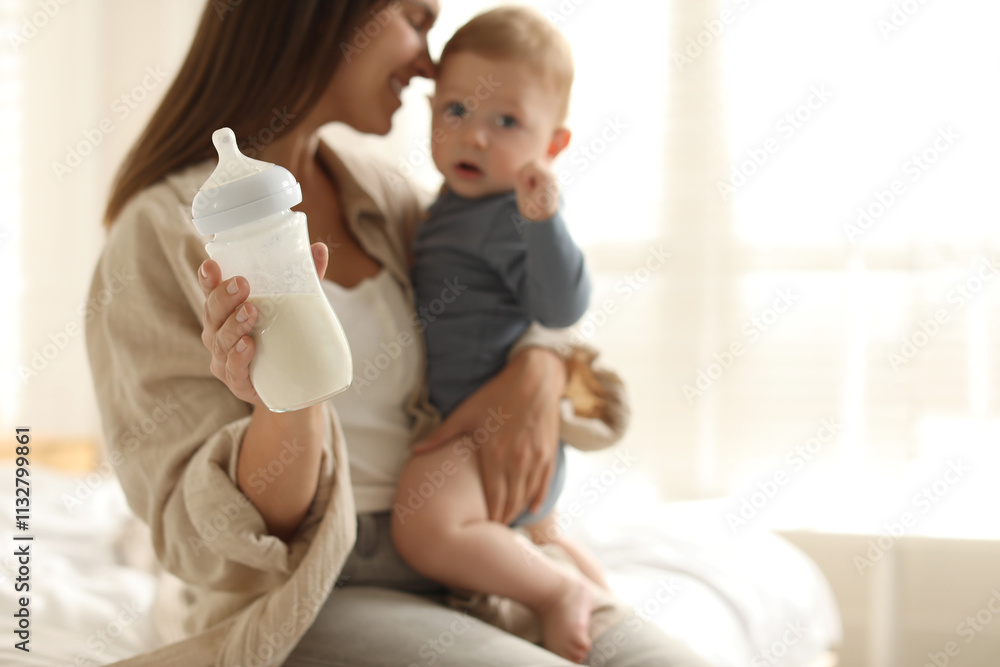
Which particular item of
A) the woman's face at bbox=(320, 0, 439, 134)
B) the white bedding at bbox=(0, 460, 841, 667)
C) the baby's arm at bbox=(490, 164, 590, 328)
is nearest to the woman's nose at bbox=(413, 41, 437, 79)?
the woman's face at bbox=(320, 0, 439, 134)

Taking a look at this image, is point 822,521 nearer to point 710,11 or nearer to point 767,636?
point 767,636

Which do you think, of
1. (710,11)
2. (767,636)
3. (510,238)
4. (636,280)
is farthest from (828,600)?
(710,11)

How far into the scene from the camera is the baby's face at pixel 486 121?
45.8 inches

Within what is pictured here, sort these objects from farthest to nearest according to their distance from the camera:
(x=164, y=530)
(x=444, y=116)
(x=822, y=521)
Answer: (x=822, y=521), (x=444, y=116), (x=164, y=530)

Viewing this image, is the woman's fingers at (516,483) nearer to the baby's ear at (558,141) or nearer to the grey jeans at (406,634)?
the grey jeans at (406,634)

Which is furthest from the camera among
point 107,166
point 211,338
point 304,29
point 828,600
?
point 107,166

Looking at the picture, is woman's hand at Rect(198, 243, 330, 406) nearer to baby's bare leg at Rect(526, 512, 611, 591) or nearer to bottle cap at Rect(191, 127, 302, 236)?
bottle cap at Rect(191, 127, 302, 236)

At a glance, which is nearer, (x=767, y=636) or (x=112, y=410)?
(x=112, y=410)

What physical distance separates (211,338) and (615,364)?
204 cm

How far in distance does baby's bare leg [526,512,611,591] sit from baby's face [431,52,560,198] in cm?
49

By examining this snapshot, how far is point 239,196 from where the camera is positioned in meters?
0.61

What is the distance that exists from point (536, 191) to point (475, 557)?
456 millimetres

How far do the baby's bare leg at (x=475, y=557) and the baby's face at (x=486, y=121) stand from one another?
1.38ft

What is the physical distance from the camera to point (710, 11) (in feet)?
8.46
